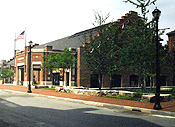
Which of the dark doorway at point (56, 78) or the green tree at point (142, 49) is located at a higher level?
the green tree at point (142, 49)

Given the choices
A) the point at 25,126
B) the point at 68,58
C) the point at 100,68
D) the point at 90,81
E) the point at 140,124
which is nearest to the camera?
the point at 25,126

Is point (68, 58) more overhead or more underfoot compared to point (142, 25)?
more underfoot

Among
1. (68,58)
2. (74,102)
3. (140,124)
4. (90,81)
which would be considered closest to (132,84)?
(90,81)

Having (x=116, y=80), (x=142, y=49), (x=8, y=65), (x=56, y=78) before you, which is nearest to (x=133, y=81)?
(x=116, y=80)

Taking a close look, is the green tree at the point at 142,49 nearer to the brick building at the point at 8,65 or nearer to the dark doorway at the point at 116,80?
the dark doorway at the point at 116,80

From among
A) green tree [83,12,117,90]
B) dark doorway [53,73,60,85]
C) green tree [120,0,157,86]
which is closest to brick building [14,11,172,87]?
dark doorway [53,73,60,85]

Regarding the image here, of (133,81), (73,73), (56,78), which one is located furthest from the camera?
(56,78)

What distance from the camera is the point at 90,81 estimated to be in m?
36.1

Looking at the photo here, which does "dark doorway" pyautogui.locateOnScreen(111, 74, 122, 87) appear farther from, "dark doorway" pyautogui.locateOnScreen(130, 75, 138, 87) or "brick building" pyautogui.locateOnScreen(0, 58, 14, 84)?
"brick building" pyautogui.locateOnScreen(0, 58, 14, 84)

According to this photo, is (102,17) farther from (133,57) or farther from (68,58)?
(68,58)

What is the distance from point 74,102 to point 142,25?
32.5 feet

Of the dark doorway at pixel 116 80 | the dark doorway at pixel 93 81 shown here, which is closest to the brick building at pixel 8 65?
the dark doorway at pixel 93 81

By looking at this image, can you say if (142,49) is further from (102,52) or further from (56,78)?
(56,78)

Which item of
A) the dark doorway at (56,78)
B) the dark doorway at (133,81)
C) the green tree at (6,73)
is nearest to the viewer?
the dark doorway at (133,81)
